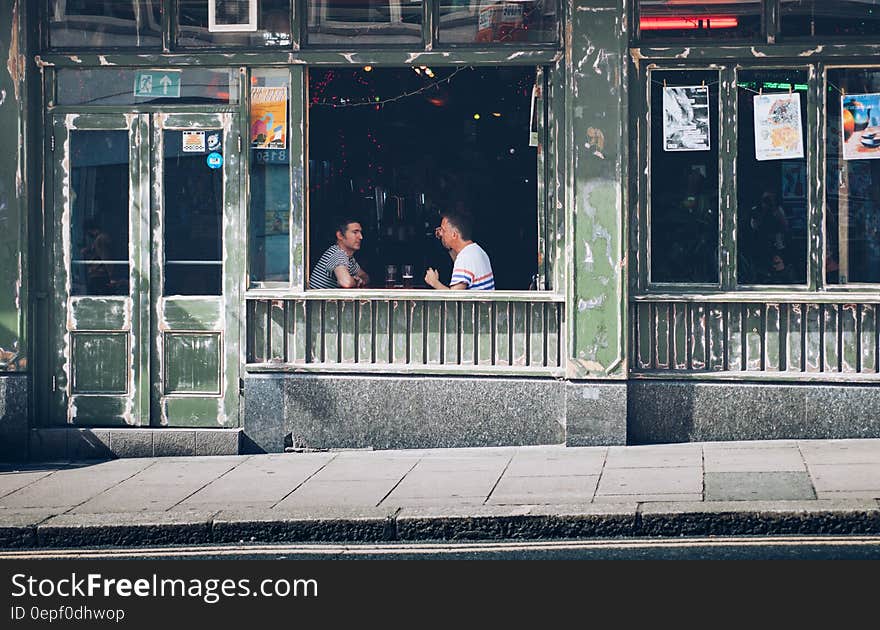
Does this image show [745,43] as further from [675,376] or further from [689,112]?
[675,376]

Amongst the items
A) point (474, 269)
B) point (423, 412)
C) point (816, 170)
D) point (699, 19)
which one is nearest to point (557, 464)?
point (423, 412)

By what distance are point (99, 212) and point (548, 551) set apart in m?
5.60

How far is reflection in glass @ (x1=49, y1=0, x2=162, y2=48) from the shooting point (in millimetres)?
11039

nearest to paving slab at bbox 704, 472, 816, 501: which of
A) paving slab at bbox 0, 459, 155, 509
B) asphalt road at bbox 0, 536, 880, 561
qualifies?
asphalt road at bbox 0, 536, 880, 561

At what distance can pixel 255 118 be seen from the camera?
36.0ft

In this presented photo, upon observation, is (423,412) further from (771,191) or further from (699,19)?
(699,19)

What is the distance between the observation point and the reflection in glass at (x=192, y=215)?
1102 cm

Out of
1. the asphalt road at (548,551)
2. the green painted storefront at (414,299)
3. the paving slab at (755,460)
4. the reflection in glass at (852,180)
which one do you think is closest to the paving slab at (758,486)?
the paving slab at (755,460)

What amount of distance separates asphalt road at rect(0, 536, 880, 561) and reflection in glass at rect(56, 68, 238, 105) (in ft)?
14.6

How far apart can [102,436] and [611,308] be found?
448 cm

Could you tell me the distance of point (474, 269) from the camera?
1088 cm

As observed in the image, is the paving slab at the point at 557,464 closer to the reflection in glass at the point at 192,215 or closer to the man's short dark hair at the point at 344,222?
the man's short dark hair at the point at 344,222

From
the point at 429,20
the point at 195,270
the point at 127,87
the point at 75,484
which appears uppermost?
the point at 429,20

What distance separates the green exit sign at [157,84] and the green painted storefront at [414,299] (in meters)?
0.02
